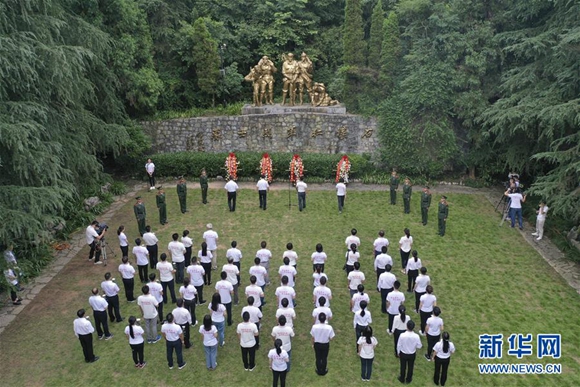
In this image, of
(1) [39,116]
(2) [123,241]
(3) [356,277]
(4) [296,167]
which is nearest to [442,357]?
(3) [356,277]

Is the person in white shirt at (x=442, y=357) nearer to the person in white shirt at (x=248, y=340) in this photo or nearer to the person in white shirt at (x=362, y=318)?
the person in white shirt at (x=362, y=318)

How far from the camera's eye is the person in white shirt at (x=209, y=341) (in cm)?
935

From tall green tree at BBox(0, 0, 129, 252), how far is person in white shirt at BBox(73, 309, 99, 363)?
3.12 meters

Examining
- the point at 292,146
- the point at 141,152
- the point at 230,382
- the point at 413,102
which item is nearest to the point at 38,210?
→ the point at 230,382

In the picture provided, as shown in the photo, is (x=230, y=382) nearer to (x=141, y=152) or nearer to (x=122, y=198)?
(x=122, y=198)

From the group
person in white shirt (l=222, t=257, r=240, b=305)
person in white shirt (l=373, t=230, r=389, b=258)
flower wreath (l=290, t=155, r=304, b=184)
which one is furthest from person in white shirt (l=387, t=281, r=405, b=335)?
flower wreath (l=290, t=155, r=304, b=184)

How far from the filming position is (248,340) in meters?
9.46

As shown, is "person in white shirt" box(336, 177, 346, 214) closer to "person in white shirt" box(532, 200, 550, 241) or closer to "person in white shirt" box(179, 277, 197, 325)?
"person in white shirt" box(532, 200, 550, 241)

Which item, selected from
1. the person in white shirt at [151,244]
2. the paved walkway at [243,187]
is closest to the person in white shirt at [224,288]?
the person in white shirt at [151,244]

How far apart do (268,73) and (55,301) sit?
42.7ft

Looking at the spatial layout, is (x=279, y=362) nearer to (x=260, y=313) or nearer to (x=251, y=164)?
(x=260, y=313)

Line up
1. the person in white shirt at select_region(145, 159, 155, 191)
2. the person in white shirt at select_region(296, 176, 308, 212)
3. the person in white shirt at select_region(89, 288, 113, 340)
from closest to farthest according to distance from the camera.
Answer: the person in white shirt at select_region(89, 288, 113, 340), the person in white shirt at select_region(296, 176, 308, 212), the person in white shirt at select_region(145, 159, 155, 191)

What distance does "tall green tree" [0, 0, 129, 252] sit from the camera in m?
11.9

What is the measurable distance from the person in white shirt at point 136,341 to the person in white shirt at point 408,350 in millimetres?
4630
